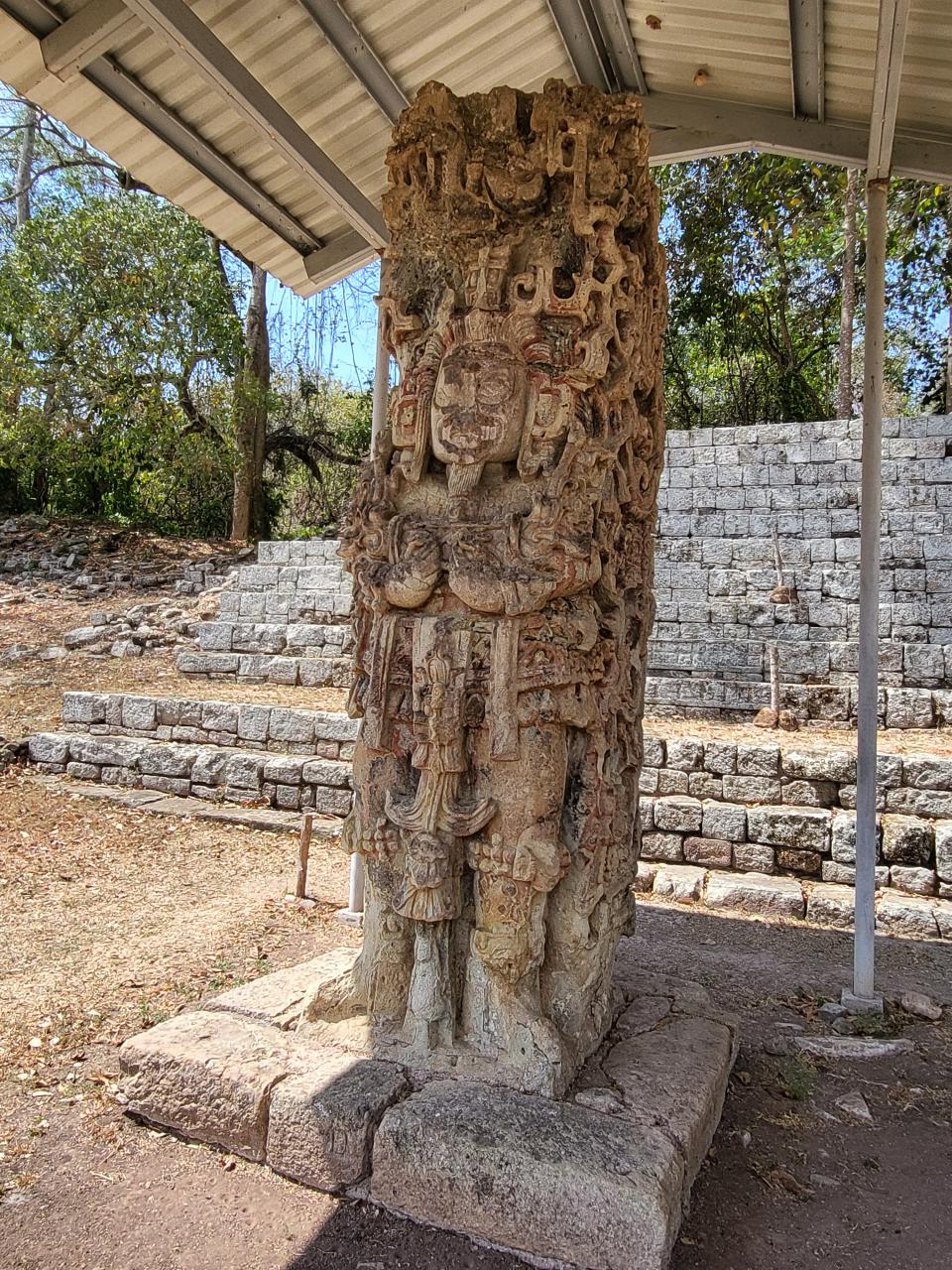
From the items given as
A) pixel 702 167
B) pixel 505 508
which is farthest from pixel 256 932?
pixel 702 167

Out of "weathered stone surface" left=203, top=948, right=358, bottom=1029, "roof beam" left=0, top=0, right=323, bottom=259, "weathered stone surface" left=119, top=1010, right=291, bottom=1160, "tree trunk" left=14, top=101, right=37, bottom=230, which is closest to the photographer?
"weathered stone surface" left=119, top=1010, right=291, bottom=1160

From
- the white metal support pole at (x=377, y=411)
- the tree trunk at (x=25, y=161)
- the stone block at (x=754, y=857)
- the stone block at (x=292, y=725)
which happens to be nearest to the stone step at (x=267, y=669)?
the stone block at (x=292, y=725)

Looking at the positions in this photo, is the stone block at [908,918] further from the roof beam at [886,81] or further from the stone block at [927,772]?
the roof beam at [886,81]

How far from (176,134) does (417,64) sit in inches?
47.7

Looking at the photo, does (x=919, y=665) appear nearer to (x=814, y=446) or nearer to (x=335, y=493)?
(x=814, y=446)

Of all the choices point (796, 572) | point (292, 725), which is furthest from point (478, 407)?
point (796, 572)

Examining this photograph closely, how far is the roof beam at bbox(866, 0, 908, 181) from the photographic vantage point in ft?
10.0

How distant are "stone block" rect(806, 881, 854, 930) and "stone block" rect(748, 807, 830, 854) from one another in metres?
0.41

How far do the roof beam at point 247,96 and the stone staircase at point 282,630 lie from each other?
6.15m

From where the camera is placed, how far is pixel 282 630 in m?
11.4

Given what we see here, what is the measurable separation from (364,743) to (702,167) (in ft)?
54.1

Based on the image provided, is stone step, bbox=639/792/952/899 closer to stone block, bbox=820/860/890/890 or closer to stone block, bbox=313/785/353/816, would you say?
stone block, bbox=820/860/890/890

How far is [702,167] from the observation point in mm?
16344

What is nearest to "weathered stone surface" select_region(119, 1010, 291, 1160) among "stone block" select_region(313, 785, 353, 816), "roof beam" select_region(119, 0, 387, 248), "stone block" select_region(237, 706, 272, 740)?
"roof beam" select_region(119, 0, 387, 248)
